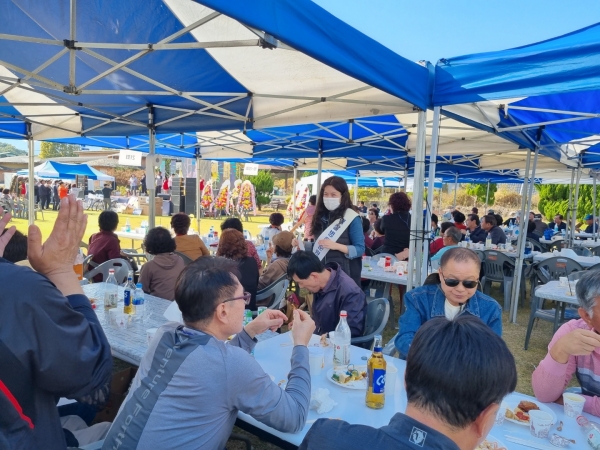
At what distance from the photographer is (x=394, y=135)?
305 inches

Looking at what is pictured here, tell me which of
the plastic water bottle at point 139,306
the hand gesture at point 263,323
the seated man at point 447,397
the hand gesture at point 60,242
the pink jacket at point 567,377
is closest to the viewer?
the seated man at point 447,397

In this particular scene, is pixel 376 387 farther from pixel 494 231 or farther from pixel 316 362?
pixel 494 231

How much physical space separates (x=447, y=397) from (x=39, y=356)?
3.46ft

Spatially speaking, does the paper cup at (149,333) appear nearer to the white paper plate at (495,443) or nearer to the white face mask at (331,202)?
the white paper plate at (495,443)

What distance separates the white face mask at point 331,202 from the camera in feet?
13.8

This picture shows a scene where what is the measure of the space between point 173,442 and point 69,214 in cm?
86

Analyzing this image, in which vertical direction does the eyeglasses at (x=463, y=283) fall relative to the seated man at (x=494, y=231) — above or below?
above

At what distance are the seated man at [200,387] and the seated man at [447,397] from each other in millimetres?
530

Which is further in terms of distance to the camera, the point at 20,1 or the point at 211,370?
the point at 20,1

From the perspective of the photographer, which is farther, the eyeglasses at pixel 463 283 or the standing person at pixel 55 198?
the standing person at pixel 55 198

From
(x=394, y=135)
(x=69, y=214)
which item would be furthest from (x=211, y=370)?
(x=394, y=135)

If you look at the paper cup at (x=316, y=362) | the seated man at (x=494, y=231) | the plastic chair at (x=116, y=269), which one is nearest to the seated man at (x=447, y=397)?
the paper cup at (x=316, y=362)

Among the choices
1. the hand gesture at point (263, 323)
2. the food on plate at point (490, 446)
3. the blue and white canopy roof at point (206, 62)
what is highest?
the blue and white canopy roof at point (206, 62)

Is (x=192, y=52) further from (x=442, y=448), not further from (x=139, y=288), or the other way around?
(x=442, y=448)
